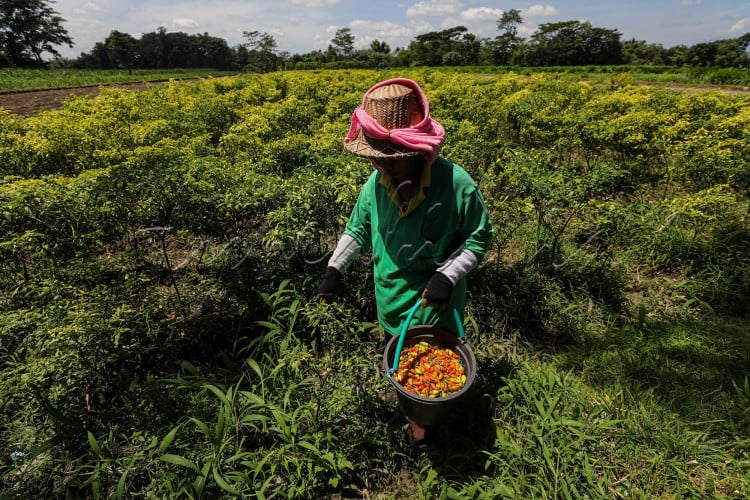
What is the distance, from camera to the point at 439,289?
157 centimetres

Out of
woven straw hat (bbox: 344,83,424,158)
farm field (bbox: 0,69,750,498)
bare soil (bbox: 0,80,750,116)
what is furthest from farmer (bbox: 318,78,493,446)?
bare soil (bbox: 0,80,750,116)

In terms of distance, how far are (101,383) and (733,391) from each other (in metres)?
4.14

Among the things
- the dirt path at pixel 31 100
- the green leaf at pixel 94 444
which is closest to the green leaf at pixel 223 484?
the green leaf at pixel 94 444

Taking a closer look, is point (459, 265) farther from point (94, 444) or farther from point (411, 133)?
point (94, 444)

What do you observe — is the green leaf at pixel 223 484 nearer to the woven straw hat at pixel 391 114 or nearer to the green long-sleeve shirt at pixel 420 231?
the green long-sleeve shirt at pixel 420 231

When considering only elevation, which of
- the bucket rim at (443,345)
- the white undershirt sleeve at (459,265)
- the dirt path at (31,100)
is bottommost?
the bucket rim at (443,345)

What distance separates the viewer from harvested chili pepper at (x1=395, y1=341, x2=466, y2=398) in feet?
5.23

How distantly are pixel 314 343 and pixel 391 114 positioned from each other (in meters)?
1.72

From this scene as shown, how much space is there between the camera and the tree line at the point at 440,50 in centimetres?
4266

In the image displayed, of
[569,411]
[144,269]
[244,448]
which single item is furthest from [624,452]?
[144,269]

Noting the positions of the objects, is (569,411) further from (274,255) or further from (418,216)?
(274,255)

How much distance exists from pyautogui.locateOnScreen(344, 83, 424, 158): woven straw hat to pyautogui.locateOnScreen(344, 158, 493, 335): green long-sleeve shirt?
215 millimetres

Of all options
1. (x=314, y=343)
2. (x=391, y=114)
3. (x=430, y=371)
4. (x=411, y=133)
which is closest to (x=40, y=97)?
(x=314, y=343)

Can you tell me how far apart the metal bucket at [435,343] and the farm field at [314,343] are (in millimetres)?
572
